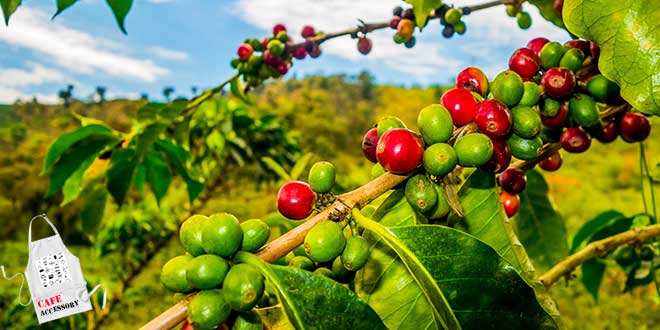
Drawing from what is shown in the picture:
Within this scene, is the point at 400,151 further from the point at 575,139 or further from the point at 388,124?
the point at 575,139

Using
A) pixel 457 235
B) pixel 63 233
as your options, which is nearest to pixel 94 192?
pixel 457 235

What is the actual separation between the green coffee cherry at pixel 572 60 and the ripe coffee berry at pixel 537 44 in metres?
0.07

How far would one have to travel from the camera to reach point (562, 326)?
29.6 inches

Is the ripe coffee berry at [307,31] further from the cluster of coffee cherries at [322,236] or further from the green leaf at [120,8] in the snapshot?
the cluster of coffee cherries at [322,236]

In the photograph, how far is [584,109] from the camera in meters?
0.86

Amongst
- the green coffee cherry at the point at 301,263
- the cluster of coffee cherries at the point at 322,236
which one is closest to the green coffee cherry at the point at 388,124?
the cluster of coffee cherries at the point at 322,236

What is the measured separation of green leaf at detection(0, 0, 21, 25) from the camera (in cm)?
88

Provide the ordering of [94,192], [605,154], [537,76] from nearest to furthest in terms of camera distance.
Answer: [537,76] → [94,192] → [605,154]

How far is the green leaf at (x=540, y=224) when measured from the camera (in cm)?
136

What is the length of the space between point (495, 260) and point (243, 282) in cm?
30

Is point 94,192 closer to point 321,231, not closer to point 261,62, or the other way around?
point 261,62

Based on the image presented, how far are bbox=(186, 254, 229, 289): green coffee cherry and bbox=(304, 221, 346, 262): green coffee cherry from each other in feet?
0.33

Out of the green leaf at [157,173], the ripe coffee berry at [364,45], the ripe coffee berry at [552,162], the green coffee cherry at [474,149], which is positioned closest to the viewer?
the green coffee cherry at [474,149]

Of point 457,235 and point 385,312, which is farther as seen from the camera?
point 385,312
